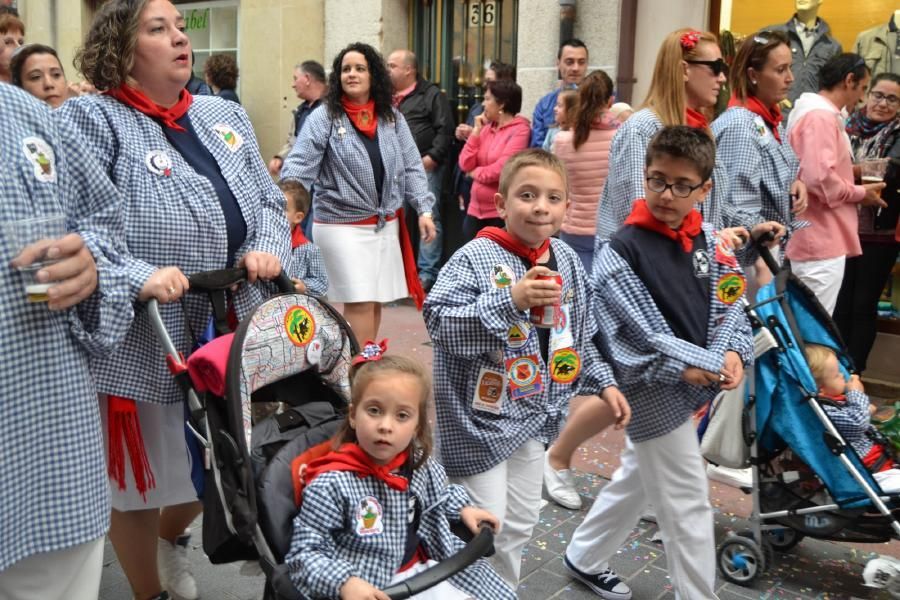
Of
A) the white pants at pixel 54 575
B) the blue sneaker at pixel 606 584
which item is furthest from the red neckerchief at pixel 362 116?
the white pants at pixel 54 575

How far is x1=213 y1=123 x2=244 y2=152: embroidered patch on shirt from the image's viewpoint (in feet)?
10.5

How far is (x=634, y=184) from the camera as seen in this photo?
4219 mm

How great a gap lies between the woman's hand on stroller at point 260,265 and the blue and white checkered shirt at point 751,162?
263 cm

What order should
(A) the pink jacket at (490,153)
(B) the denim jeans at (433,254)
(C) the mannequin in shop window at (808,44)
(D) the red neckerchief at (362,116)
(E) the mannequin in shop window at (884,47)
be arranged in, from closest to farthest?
(D) the red neckerchief at (362,116), (E) the mannequin in shop window at (884,47), (C) the mannequin in shop window at (808,44), (A) the pink jacket at (490,153), (B) the denim jeans at (433,254)

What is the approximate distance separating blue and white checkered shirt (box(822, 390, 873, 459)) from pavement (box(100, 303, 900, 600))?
579 millimetres

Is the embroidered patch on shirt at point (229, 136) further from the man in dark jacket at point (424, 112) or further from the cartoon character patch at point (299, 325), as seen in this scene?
the man in dark jacket at point (424, 112)

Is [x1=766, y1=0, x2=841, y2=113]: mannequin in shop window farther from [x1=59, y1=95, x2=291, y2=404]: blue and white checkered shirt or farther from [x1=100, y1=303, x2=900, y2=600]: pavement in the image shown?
[x1=59, y1=95, x2=291, y2=404]: blue and white checkered shirt

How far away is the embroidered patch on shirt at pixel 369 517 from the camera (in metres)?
2.44

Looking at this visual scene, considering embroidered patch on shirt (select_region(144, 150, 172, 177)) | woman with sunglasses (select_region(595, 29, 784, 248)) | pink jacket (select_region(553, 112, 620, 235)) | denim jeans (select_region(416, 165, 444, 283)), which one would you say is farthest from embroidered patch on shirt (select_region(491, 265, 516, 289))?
denim jeans (select_region(416, 165, 444, 283))

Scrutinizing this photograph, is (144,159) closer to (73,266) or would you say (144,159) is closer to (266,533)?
(73,266)

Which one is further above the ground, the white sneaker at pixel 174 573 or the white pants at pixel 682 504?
the white pants at pixel 682 504

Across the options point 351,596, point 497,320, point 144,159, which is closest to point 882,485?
point 497,320

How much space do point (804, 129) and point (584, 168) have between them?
1360 millimetres

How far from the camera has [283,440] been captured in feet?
8.75
